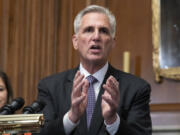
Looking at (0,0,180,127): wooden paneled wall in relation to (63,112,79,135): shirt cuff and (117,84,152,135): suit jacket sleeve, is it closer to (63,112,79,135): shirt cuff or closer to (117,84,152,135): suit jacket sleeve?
(117,84,152,135): suit jacket sleeve

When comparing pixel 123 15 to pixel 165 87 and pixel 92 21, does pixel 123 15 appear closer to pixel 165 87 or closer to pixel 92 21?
pixel 165 87

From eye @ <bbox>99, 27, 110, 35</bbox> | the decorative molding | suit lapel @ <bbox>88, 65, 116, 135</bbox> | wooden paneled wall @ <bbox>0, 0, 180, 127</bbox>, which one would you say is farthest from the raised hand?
wooden paneled wall @ <bbox>0, 0, 180, 127</bbox>

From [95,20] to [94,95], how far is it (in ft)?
1.88

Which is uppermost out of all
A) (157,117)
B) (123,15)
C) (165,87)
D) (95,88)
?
(123,15)

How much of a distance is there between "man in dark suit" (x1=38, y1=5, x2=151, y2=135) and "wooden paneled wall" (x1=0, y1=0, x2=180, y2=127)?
1.37m

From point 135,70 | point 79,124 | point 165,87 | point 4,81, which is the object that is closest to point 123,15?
point 135,70

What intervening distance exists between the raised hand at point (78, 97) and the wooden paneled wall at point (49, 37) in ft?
6.48

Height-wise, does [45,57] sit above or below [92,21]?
below

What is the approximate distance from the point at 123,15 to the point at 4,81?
1.54 meters

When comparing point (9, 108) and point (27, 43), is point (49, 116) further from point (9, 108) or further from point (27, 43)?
point (27, 43)

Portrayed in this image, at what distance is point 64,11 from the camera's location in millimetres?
4992

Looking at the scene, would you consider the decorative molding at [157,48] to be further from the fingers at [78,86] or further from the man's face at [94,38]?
the fingers at [78,86]

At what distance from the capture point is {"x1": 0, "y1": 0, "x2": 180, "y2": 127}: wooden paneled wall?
15.2 ft

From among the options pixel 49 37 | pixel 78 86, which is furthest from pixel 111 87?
pixel 49 37
